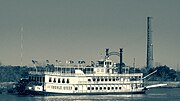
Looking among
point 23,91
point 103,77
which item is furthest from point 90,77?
point 23,91

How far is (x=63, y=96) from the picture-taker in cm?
16900

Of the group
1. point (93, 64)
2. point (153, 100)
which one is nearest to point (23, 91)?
point (93, 64)

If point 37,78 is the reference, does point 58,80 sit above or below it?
below

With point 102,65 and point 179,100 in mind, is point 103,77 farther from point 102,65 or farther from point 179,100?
point 179,100

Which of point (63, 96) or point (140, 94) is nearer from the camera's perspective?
point (63, 96)

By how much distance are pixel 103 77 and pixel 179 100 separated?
66.1 ft

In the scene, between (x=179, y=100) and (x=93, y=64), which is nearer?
(x=179, y=100)

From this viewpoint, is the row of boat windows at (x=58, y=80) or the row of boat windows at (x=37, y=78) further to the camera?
the row of boat windows at (x=58, y=80)

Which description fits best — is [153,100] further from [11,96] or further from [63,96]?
[11,96]

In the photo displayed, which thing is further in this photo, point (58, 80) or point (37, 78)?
point (37, 78)

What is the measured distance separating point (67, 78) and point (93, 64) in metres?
7.42

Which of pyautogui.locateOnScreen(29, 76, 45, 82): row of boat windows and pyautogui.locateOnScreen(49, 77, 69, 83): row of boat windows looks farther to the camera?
pyautogui.locateOnScreen(49, 77, 69, 83): row of boat windows

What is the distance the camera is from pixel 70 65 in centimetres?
17675

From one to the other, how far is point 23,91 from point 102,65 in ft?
53.7
